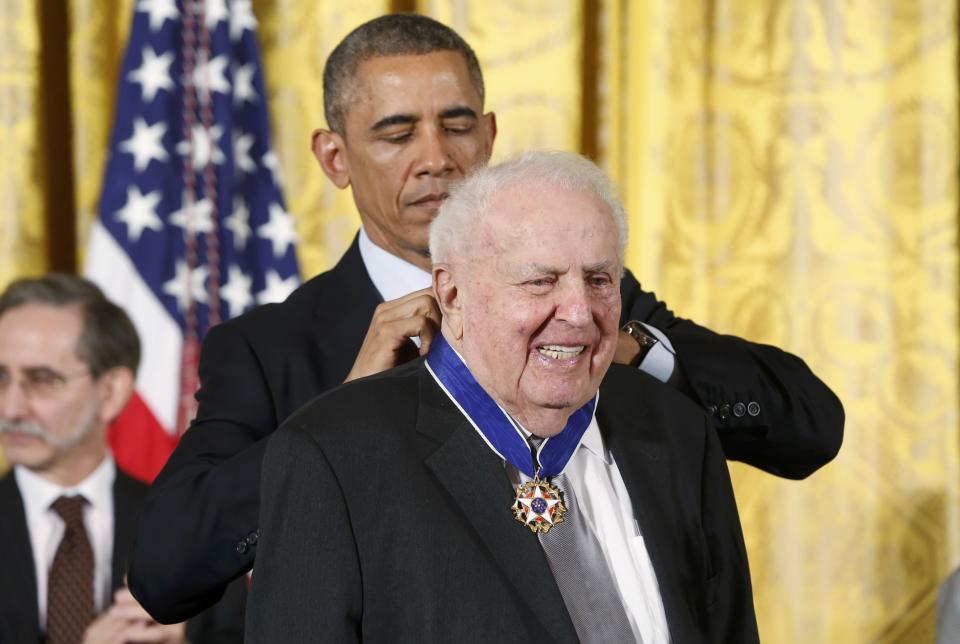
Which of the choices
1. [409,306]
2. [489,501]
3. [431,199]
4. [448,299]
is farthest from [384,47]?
[489,501]

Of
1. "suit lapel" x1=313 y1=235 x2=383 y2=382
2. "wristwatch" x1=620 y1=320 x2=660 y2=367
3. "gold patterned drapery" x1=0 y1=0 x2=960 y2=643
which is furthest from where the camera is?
"gold patterned drapery" x1=0 y1=0 x2=960 y2=643

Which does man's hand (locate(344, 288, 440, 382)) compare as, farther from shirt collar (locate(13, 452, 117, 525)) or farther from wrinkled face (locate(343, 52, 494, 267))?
shirt collar (locate(13, 452, 117, 525))

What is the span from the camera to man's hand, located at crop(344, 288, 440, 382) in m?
1.86

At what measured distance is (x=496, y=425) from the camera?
5.52 ft

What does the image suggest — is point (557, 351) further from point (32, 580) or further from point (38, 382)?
point (38, 382)

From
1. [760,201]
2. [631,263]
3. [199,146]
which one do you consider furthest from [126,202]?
[760,201]

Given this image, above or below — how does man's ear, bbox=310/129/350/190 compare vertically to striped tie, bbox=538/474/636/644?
above

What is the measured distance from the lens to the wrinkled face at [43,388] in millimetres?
3455

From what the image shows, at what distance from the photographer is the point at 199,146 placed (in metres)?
4.01

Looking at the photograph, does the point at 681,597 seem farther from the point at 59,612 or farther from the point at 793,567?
the point at 793,567

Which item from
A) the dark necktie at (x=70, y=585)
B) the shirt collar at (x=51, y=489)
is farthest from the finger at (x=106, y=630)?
the shirt collar at (x=51, y=489)

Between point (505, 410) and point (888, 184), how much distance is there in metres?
3.00

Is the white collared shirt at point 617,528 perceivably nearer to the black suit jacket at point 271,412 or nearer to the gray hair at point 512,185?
the gray hair at point 512,185

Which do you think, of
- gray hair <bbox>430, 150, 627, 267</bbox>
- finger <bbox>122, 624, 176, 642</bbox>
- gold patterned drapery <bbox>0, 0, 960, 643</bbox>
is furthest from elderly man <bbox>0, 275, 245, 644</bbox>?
gray hair <bbox>430, 150, 627, 267</bbox>
